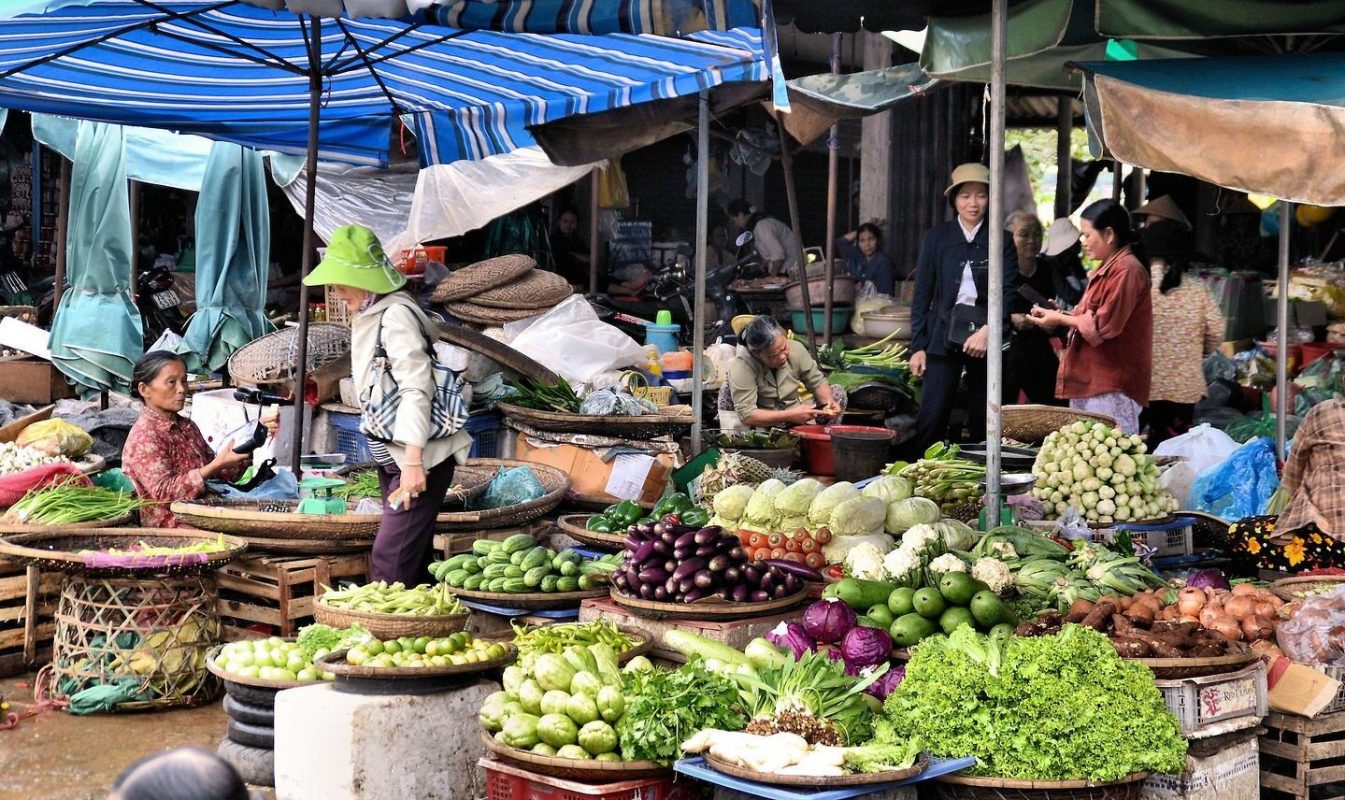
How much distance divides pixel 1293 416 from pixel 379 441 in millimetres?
7040

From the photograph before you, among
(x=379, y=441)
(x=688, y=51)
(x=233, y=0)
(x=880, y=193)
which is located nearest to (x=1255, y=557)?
(x=688, y=51)

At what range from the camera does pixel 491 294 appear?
948cm

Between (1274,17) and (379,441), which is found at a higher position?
(1274,17)

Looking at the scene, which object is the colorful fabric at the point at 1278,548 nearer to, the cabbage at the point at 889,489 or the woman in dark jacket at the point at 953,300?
the cabbage at the point at 889,489

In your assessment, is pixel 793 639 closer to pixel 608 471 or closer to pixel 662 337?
pixel 608 471

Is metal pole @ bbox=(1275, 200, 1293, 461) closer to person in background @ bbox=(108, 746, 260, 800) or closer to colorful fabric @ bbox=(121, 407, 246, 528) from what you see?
colorful fabric @ bbox=(121, 407, 246, 528)

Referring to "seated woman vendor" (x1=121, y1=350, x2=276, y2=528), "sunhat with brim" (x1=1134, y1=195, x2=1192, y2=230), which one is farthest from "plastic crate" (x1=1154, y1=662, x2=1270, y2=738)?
"sunhat with brim" (x1=1134, y1=195, x2=1192, y2=230)

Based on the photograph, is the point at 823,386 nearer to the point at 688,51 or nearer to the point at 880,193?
the point at 688,51

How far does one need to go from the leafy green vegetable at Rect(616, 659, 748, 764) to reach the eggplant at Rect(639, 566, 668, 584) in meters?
0.94

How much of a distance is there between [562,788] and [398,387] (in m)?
2.36

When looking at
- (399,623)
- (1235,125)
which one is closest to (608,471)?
(399,623)

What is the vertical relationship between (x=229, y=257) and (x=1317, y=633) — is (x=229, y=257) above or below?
above

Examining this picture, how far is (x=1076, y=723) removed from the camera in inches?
154

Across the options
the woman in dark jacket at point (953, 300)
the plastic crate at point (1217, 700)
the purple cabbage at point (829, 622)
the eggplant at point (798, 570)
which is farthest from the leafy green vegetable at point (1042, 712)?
the woman in dark jacket at point (953, 300)
